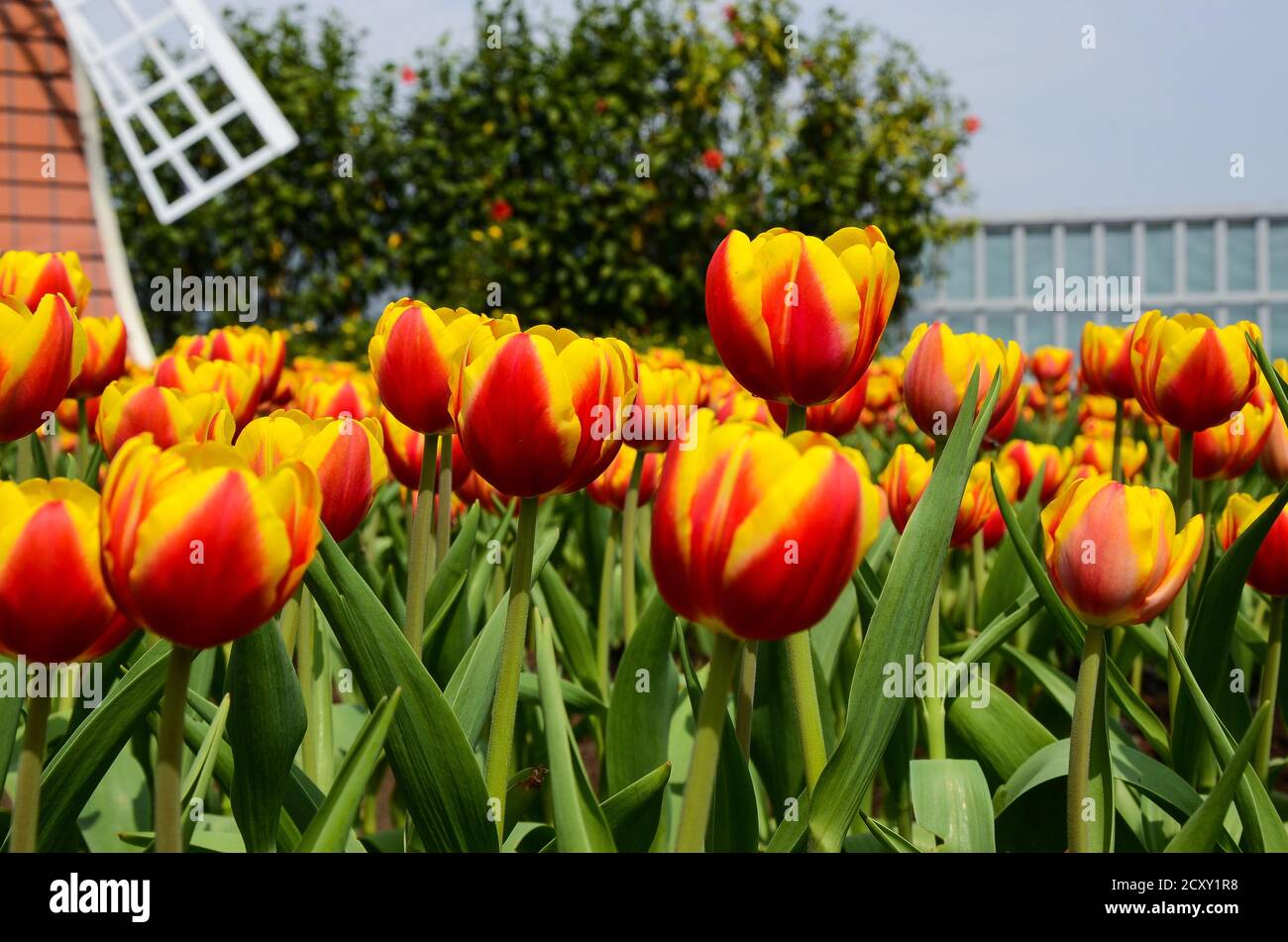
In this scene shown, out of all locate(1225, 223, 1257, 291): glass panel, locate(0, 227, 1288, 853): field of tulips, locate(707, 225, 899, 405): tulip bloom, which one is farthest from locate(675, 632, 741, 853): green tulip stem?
locate(1225, 223, 1257, 291): glass panel

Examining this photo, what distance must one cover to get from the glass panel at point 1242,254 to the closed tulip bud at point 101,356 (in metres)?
14.6

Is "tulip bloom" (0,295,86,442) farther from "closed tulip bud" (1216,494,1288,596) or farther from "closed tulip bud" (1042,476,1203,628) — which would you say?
"closed tulip bud" (1216,494,1288,596)

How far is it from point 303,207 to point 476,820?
442 inches

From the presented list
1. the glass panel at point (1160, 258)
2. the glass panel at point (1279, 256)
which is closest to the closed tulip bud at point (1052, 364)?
the glass panel at point (1160, 258)

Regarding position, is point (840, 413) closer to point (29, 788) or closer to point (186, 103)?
point (29, 788)

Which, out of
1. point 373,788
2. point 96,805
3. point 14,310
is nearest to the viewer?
point 14,310

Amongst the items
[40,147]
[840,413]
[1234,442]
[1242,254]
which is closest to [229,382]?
[840,413]

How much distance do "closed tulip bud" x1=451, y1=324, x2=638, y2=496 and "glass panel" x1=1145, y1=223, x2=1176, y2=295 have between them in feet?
47.8

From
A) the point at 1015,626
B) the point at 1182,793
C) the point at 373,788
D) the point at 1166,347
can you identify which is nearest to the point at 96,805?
the point at 373,788

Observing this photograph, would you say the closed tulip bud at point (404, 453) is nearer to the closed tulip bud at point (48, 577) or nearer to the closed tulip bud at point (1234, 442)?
the closed tulip bud at point (48, 577)

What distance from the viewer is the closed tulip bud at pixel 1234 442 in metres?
1.62

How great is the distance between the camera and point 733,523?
0.60 metres

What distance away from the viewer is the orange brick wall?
8406mm
